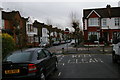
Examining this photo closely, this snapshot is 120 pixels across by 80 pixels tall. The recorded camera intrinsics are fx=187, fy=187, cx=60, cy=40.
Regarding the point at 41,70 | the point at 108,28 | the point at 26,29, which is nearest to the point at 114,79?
the point at 41,70

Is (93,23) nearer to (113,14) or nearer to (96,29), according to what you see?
(96,29)

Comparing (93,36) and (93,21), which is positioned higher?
(93,21)

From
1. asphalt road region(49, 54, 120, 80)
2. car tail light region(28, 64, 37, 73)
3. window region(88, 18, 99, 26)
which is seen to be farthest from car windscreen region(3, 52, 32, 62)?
window region(88, 18, 99, 26)

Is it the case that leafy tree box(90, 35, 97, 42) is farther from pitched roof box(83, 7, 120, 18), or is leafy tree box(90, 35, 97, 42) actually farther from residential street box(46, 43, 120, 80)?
residential street box(46, 43, 120, 80)

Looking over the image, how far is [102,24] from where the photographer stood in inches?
1658

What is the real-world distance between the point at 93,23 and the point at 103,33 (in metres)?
3.17

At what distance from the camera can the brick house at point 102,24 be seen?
41344mm

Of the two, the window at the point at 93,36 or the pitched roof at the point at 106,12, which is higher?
the pitched roof at the point at 106,12

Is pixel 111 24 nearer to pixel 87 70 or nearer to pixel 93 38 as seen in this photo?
pixel 93 38

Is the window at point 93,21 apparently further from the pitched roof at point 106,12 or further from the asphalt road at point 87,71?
the asphalt road at point 87,71

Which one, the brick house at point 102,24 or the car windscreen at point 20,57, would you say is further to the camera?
the brick house at point 102,24

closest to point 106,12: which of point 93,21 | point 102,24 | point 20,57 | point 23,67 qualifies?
point 102,24

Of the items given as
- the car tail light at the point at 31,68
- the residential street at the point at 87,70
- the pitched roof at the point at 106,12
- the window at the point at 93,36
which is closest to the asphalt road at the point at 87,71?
the residential street at the point at 87,70

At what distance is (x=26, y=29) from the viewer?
4969cm
